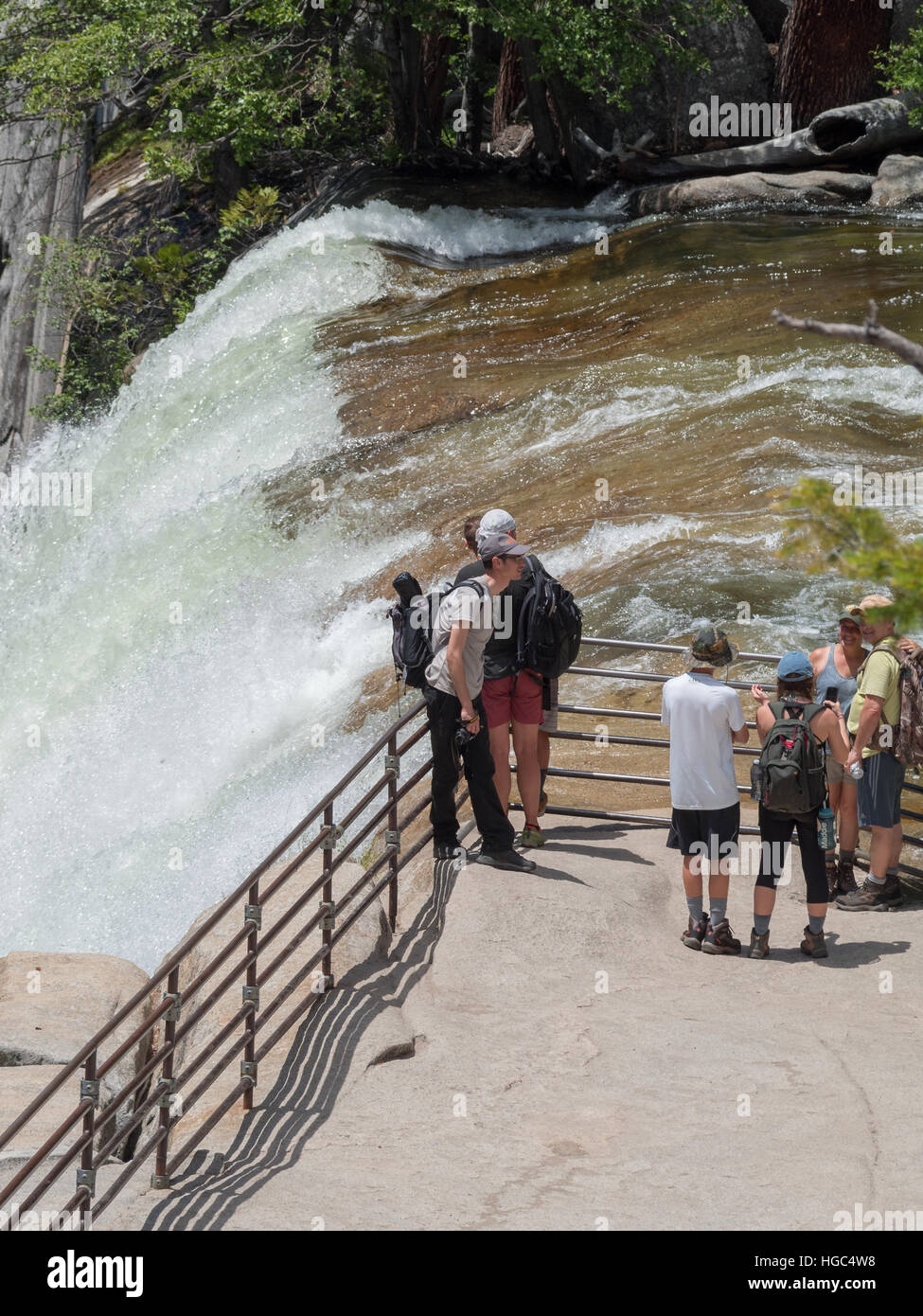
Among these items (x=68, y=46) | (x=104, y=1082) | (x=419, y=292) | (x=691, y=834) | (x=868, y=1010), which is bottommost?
(x=104, y=1082)

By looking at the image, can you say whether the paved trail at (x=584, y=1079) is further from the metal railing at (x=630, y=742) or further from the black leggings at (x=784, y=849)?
the metal railing at (x=630, y=742)

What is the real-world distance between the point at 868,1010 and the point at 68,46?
1640 cm

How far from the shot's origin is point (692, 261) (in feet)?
56.2

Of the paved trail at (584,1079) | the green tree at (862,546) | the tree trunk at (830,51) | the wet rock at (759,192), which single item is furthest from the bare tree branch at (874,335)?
the tree trunk at (830,51)

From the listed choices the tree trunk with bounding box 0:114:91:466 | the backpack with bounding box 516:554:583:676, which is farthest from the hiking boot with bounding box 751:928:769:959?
the tree trunk with bounding box 0:114:91:466

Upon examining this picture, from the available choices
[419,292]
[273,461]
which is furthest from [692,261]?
[273,461]

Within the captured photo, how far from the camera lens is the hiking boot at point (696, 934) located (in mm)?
6914

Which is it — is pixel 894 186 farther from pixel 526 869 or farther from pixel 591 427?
pixel 526 869

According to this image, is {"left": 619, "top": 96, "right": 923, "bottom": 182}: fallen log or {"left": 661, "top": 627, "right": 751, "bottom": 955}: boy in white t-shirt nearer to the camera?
{"left": 661, "top": 627, "right": 751, "bottom": 955}: boy in white t-shirt

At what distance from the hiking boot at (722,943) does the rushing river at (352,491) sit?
3040 millimetres

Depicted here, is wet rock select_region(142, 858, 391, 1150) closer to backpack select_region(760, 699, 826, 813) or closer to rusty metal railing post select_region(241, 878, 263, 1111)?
rusty metal railing post select_region(241, 878, 263, 1111)

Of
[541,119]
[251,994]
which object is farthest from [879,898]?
[541,119]

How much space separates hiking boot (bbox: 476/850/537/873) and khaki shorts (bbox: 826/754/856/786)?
1681 millimetres

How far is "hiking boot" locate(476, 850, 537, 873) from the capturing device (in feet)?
23.4
